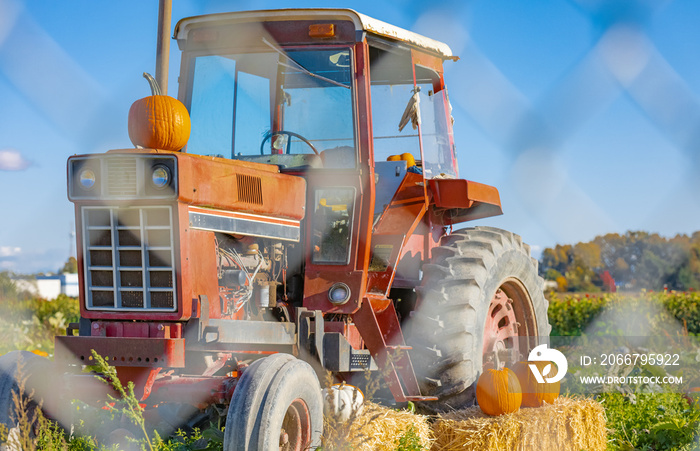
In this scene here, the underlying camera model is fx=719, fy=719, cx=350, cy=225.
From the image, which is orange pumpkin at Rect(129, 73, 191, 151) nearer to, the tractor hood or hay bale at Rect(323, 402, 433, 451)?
the tractor hood

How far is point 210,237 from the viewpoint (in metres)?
4.11

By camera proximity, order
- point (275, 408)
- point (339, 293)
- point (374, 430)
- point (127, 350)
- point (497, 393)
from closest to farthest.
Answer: point (275, 408) → point (127, 350) → point (374, 430) → point (339, 293) → point (497, 393)

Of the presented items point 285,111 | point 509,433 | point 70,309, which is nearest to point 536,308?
point 509,433

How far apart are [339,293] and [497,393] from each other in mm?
1259

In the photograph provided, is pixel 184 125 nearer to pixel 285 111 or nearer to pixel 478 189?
pixel 285 111

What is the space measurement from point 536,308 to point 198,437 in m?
3.55

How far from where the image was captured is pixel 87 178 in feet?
12.9

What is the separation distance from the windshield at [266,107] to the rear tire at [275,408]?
1605 mm

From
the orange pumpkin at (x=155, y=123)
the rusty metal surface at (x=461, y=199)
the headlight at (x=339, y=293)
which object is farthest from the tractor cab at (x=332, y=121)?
the orange pumpkin at (x=155, y=123)

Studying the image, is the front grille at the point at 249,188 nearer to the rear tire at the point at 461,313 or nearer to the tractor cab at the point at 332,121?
the tractor cab at the point at 332,121

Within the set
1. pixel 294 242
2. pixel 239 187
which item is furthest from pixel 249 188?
pixel 294 242

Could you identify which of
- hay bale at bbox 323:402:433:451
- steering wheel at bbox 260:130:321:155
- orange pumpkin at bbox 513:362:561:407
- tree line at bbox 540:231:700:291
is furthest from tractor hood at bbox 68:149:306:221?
tree line at bbox 540:231:700:291

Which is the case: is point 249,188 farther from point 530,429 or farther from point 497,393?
point 530,429

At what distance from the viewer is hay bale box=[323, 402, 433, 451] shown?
155 inches
